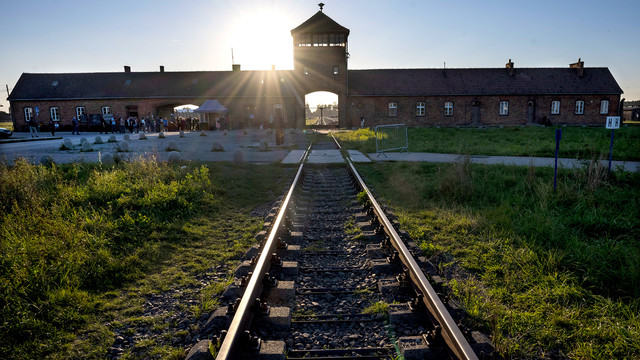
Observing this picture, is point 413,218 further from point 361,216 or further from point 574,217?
point 574,217

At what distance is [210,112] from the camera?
135ft

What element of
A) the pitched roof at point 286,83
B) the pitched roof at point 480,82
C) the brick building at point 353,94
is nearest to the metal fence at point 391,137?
the brick building at point 353,94

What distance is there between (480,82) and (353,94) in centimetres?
1529

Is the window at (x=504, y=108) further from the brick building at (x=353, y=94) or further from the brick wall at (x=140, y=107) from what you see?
the brick wall at (x=140, y=107)

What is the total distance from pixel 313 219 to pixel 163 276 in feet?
7.86

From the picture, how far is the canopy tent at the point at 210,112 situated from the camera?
3794 centimetres

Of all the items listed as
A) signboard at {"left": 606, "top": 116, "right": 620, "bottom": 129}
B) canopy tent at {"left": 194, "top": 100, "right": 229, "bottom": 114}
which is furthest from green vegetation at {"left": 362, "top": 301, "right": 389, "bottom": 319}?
canopy tent at {"left": 194, "top": 100, "right": 229, "bottom": 114}

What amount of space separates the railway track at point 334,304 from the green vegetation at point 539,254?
1.29 ft

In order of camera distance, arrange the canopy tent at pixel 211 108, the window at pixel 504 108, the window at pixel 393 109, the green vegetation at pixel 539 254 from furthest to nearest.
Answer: the window at pixel 504 108, the window at pixel 393 109, the canopy tent at pixel 211 108, the green vegetation at pixel 539 254

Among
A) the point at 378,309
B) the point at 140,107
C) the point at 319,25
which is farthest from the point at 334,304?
the point at 140,107

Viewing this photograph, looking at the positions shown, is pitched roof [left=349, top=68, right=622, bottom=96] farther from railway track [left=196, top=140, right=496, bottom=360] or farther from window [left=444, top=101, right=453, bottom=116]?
railway track [left=196, top=140, right=496, bottom=360]

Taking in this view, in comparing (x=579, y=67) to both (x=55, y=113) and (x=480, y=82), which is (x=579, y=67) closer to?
(x=480, y=82)

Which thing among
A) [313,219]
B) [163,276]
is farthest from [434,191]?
[163,276]

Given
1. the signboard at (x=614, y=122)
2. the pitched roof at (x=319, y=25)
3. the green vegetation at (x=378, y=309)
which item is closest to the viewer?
the green vegetation at (x=378, y=309)
